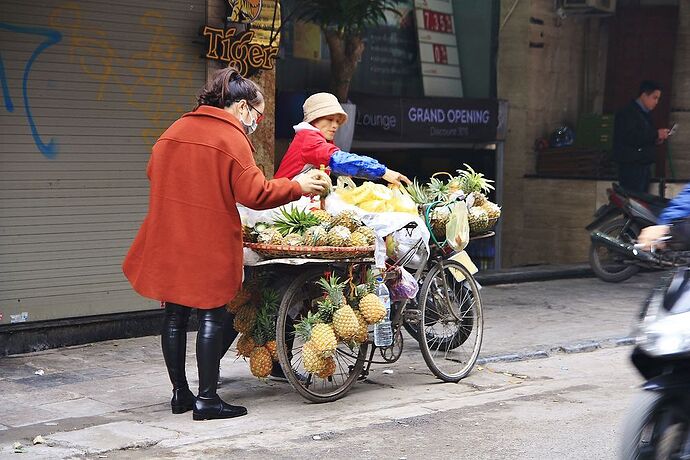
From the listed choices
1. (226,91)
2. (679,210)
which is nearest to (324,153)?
(226,91)

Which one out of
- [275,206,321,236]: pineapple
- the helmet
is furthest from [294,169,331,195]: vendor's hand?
the helmet

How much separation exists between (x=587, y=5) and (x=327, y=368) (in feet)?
30.0

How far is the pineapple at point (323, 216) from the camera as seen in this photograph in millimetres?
6430

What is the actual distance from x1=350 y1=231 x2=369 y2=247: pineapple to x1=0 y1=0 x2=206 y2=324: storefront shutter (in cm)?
272

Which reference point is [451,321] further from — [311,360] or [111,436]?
[111,436]

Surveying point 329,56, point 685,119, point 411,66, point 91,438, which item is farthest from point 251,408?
point 685,119

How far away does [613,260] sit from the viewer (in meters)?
12.2

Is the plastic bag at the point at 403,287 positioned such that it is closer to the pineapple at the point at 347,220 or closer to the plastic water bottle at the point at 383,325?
the plastic water bottle at the point at 383,325

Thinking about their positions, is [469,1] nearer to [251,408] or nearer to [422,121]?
[422,121]

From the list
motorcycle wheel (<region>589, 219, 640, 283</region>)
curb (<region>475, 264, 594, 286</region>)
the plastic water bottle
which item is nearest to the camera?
the plastic water bottle

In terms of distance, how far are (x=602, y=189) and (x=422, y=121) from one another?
2.85 meters

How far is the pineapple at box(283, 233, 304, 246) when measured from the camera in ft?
20.5

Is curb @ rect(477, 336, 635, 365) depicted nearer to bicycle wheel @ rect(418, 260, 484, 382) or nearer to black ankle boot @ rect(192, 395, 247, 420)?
bicycle wheel @ rect(418, 260, 484, 382)

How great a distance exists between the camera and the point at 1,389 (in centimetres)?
688
